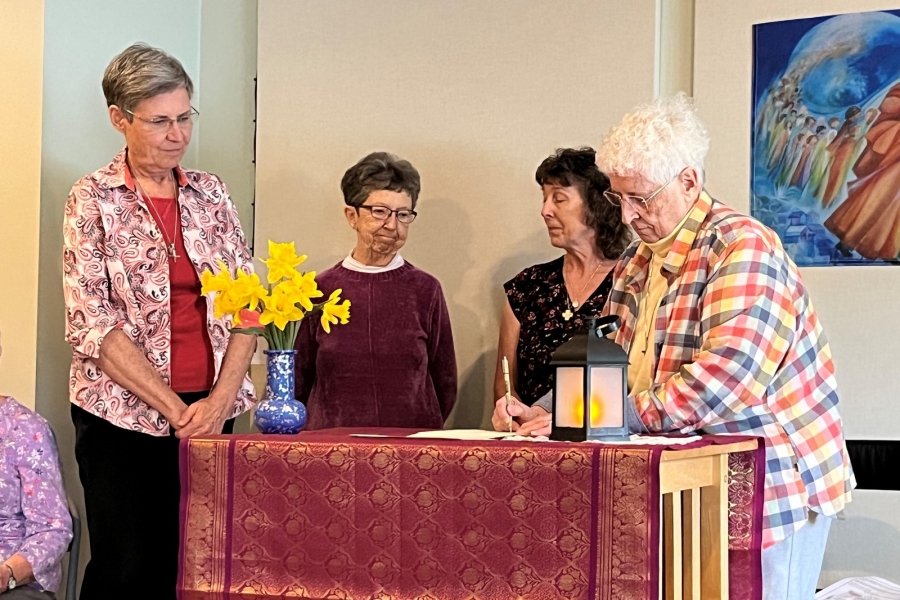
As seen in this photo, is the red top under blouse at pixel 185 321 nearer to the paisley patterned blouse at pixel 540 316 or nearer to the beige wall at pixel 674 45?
the paisley patterned blouse at pixel 540 316

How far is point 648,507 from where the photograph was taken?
6.02 ft

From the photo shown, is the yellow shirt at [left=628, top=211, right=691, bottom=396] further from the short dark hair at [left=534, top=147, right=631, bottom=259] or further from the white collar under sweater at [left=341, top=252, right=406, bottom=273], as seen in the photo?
the white collar under sweater at [left=341, top=252, right=406, bottom=273]

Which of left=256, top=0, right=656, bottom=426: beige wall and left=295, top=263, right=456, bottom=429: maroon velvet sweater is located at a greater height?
left=256, top=0, right=656, bottom=426: beige wall

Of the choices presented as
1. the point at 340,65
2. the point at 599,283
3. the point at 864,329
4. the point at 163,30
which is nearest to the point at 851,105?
the point at 864,329

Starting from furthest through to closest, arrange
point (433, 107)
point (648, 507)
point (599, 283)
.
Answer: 1. point (433, 107)
2. point (599, 283)
3. point (648, 507)

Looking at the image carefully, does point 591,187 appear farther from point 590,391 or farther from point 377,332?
point 590,391

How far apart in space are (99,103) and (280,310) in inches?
61.5

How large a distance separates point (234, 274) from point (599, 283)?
1020mm

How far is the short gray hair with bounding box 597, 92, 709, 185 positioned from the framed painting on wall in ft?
3.08

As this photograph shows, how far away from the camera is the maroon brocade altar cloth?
1863mm

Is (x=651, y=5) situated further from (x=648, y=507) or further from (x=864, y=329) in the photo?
(x=648, y=507)

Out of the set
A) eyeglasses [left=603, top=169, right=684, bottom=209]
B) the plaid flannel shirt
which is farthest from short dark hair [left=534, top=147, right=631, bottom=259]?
the plaid flannel shirt

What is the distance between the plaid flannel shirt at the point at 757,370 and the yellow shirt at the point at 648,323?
0.04 m

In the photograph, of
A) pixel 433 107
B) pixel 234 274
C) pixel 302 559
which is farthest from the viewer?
pixel 433 107
